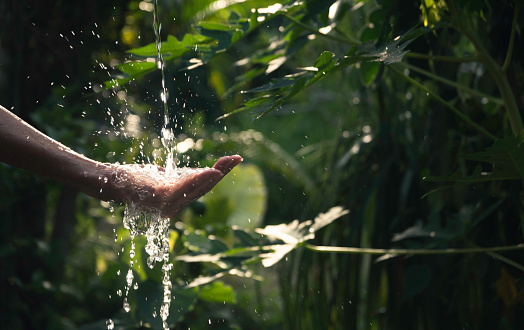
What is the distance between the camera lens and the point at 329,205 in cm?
162

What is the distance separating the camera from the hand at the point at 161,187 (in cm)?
91

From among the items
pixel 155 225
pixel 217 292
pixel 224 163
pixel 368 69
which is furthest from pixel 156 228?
pixel 368 69

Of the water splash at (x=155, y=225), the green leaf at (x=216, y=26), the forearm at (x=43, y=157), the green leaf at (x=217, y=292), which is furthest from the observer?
the green leaf at (x=217, y=292)

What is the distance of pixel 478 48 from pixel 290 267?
0.92 m

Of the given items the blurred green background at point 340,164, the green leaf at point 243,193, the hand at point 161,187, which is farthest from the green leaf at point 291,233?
the green leaf at point 243,193

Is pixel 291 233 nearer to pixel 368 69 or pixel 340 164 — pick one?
pixel 368 69

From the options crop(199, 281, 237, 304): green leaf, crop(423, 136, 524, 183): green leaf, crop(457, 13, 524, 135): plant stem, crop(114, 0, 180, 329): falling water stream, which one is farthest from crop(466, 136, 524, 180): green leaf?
crop(199, 281, 237, 304): green leaf

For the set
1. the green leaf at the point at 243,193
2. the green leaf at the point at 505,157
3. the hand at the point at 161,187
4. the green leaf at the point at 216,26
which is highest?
the green leaf at the point at 243,193

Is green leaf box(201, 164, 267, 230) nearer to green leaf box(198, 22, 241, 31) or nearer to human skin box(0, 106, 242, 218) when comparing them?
green leaf box(198, 22, 241, 31)

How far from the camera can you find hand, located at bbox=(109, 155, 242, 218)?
0.91 metres

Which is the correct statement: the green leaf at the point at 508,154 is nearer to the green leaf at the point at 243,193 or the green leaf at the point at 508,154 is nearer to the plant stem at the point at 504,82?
the plant stem at the point at 504,82

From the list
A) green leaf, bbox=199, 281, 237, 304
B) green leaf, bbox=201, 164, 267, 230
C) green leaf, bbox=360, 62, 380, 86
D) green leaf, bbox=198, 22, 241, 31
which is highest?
green leaf, bbox=201, 164, 267, 230

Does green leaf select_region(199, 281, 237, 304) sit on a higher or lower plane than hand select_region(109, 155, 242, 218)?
lower

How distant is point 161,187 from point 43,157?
20 centimetres
